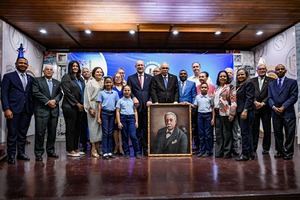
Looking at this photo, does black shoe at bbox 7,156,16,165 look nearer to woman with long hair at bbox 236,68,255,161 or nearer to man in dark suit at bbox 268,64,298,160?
woman with long hair at bbox 236,68,255,161

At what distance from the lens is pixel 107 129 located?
15.2 ft

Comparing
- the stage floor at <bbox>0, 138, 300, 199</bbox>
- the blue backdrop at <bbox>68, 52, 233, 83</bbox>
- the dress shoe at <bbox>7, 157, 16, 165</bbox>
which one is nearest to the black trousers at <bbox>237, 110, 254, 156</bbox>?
the stage floor at <bbox>0, 138, 300, 199</bbox>

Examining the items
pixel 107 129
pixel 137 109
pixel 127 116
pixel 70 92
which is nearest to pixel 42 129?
pixel 70 92

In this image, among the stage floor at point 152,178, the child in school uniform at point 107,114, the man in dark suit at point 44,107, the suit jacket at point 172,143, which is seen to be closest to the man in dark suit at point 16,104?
the man in dark suit at point 44,107

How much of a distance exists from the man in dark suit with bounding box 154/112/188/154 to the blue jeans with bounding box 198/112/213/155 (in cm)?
27

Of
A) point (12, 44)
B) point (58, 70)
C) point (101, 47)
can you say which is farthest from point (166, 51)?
point (12, 44)

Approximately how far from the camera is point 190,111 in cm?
489

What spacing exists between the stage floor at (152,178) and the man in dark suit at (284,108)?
0.27 meters

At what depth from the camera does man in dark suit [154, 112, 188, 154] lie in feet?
15.7

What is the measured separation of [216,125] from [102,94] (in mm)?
1894

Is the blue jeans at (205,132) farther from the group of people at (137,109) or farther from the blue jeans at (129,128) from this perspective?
the blue jeans at (129,128)

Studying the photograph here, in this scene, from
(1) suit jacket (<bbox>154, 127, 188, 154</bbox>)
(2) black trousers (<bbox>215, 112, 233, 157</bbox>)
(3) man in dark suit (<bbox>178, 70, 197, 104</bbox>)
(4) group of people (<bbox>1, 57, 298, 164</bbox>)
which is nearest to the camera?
(4) group of people (<bbox>1, 57, 298, 164</bbox>)

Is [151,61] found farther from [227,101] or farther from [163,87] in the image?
[227,101]

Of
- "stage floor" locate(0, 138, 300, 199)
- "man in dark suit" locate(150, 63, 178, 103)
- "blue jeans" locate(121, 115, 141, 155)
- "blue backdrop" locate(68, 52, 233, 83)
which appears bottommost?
"stage floor" locate(0, 138, 300, 199)
